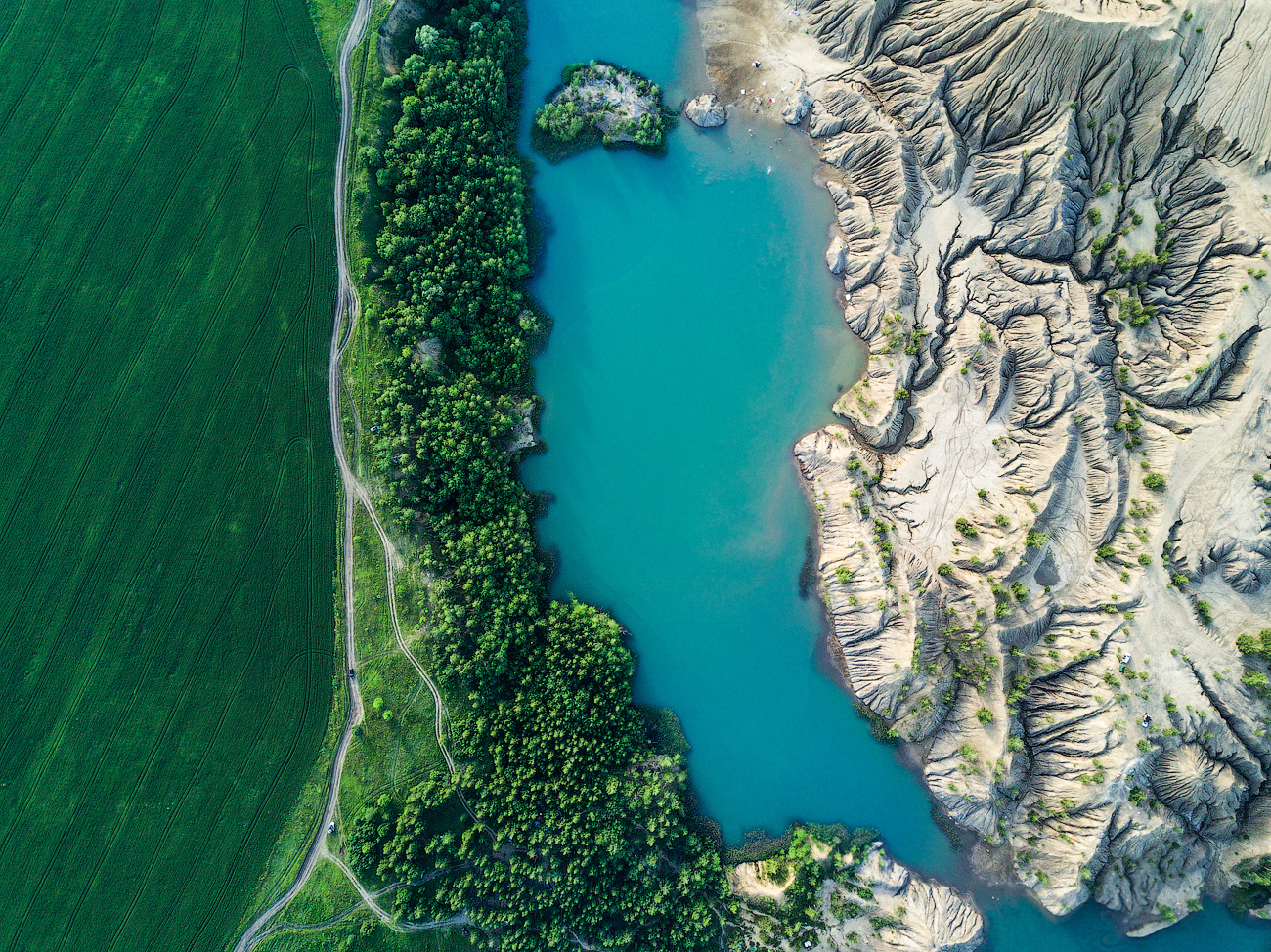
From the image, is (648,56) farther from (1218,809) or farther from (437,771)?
(1218,809)

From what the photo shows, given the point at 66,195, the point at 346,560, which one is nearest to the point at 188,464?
the point at 346,560

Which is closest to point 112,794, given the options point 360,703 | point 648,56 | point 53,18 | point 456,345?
point 360,703

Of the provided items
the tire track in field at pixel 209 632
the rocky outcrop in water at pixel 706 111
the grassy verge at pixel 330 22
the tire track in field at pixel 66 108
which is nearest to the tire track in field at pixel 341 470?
the grassy verge at pixel 330 22

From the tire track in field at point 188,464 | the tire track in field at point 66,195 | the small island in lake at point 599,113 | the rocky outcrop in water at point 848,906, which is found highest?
the small island in lake at point 599,113

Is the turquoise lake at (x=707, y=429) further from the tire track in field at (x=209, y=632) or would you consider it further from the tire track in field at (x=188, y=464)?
the tire track in field at (x=188, y=464)

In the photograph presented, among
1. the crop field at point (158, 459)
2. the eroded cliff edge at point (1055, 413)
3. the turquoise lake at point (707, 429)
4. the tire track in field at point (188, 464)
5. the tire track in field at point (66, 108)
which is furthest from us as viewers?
the turquoise lake at point (707, 429)
